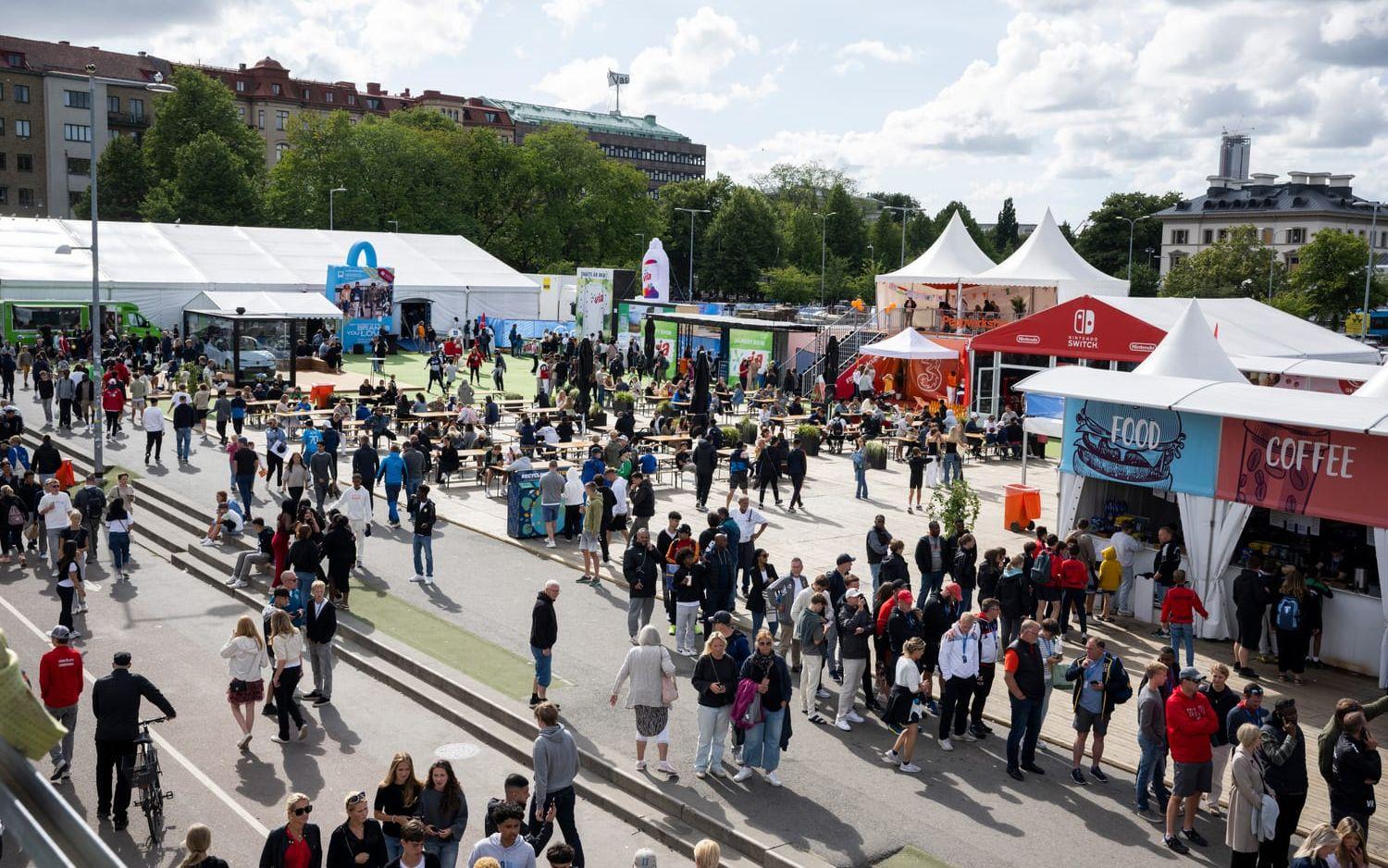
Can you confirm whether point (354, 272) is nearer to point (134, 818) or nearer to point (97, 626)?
point (97, 626)

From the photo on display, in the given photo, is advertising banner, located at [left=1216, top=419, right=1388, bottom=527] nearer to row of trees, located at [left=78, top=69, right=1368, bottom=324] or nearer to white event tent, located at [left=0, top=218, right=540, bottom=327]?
white event tent, located at [left=0, top=218, right=540, bottom=327]

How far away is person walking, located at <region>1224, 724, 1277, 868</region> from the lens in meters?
8.77

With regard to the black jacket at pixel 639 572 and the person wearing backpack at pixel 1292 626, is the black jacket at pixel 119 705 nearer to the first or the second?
the black jacket at pixel 639 572

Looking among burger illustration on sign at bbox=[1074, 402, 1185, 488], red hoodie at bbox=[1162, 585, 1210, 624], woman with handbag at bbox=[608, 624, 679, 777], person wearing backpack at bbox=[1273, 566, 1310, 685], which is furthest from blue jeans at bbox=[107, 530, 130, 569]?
person wearing backpack at bbox=[1273, 566, 1310, 685]

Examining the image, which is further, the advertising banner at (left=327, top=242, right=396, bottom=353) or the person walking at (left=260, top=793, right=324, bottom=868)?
the advertising banner at (left=327, top=242, right=396, bottom=353)

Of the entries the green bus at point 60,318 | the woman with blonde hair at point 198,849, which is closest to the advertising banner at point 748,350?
the green bus at point 60,318

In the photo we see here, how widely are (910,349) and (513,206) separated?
53.7m

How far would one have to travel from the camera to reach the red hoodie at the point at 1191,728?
9617 mm

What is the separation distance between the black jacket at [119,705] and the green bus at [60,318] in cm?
3316

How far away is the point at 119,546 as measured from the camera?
Result: 16.7 m

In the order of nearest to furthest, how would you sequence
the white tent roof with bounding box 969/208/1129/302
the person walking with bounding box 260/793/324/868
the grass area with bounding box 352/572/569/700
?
the person walking with bounding box 260/793/324/868 → the grass area with bounding box 352/572/569/700 → the white tent roof with bounding box 969/208/1129/302

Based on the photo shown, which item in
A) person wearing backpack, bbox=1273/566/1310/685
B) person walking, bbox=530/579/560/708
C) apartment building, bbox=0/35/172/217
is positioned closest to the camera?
person walking, bbox=530/579/560/708

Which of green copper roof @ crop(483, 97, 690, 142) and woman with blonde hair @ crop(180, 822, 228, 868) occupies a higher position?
green copper roof @ crop(483, 97, 690, 142)

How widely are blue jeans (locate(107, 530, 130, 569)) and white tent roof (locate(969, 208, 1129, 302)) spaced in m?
27.9
